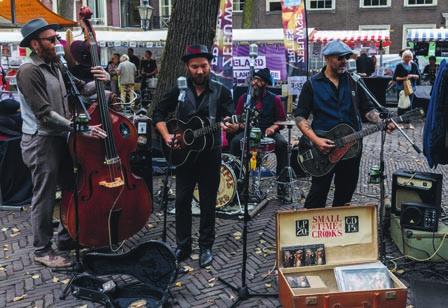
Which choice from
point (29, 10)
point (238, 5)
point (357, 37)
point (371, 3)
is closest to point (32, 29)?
point (29, 10)

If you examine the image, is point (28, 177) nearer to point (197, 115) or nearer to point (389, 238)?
point (197, 115)

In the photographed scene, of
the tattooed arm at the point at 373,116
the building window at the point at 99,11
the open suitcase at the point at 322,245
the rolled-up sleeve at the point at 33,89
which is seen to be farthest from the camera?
the building window at the point at 99,11

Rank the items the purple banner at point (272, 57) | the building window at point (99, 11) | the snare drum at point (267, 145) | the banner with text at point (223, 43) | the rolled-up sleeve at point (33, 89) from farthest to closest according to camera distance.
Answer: the building window at point (99, 11) → the purple banner at point (272, 57) → the banner with text at point (223, 43) → the snare drum at point (267, 145) → the rolled-up sleeve at point (33, 89)

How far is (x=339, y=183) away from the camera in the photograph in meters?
4.61

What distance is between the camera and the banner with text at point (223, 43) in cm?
862

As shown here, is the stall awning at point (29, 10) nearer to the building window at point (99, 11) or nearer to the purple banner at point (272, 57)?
the purple banner at point (272, 57)

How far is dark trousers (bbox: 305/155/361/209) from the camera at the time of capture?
4488 mm

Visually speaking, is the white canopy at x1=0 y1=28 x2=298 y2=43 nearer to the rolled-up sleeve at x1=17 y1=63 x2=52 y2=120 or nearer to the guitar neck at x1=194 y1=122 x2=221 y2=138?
the guitar neck at x1=194 y1=122 x2=221 y2=138

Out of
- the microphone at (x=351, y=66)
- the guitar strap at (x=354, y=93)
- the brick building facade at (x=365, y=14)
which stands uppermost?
the brick building facade at (x=365, y=14)

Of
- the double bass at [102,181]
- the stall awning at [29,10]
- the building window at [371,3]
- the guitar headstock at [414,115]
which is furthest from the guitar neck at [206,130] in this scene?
the building window at [371,3]

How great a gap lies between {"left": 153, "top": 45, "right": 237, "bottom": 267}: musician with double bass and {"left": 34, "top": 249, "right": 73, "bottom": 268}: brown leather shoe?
0.99 metres

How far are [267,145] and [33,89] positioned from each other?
3.07 metres

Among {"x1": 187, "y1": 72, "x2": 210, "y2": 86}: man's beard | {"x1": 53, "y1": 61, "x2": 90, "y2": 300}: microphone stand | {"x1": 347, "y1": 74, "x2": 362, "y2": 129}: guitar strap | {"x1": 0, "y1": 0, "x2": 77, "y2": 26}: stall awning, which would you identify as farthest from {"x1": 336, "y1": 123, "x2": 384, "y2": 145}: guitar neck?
{"x1": 0, "y1": 0, "x2": 77, "y2": 26}: stall awning

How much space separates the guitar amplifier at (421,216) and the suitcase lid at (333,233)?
67 centimetres
